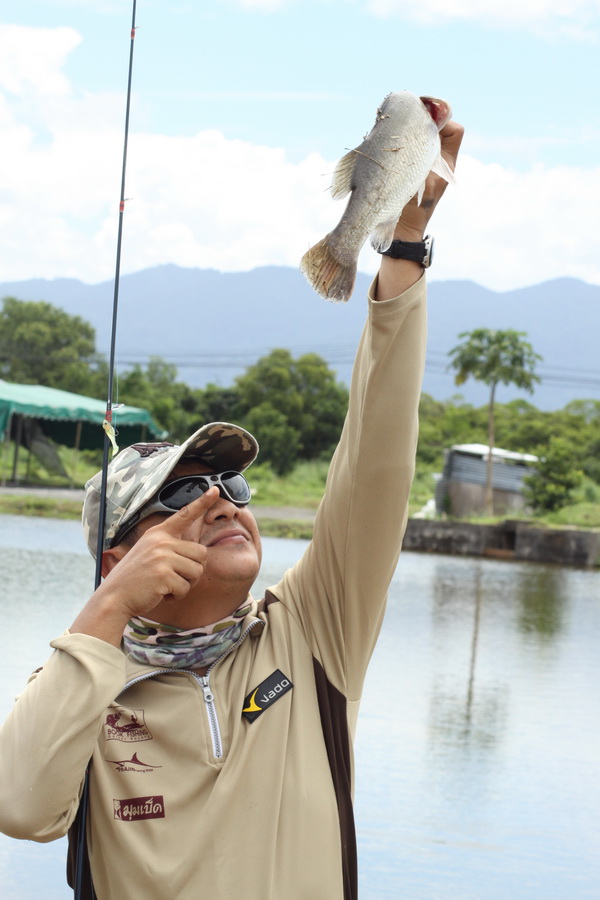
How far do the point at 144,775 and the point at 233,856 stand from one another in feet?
0.68

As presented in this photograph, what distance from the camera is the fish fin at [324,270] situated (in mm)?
1858

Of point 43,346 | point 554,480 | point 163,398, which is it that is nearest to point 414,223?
point 554,480

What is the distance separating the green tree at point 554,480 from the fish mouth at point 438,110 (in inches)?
1289

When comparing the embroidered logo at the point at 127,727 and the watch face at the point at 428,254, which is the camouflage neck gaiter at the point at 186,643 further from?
the watch face at the point at 428,254

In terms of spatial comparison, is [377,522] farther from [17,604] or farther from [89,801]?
[17,604]

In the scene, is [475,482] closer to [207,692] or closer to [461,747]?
[461,747]

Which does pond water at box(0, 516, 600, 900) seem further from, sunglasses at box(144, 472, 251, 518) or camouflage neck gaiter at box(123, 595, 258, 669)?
sunglasses at box(144, 472, 251, 518)

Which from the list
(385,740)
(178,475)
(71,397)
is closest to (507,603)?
(385,740)

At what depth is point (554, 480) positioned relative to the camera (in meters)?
34.2

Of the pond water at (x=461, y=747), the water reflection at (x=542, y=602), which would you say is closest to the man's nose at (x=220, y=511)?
the pond water at (x=461, y=747)

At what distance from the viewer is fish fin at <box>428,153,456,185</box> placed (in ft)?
6.26

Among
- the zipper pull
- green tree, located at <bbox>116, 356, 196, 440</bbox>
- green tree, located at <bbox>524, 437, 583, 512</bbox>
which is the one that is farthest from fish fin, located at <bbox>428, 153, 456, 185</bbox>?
green tree, located at <bbox>116, 356, 196, 440</bbox>

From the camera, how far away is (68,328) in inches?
2205

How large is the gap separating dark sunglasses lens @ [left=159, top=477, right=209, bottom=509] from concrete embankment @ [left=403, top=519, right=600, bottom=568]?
2560 centimetres
